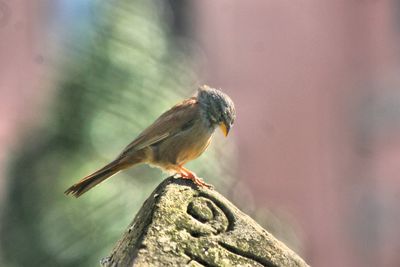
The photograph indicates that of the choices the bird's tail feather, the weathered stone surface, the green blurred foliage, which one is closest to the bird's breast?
the bird's tail feather

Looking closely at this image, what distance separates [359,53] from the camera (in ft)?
57.6

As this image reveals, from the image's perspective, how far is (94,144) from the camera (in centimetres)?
872

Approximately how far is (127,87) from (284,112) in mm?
7523

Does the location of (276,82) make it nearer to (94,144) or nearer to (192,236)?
(94,144)

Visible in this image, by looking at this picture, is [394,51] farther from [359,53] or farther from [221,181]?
[221,181]

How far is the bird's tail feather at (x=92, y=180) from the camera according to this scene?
14.4 feet

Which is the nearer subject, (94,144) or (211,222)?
(211,222)

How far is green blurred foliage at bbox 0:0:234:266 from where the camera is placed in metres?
8.37

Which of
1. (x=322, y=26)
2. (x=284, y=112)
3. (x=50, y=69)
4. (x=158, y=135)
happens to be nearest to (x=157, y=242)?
(x=158, y=135)

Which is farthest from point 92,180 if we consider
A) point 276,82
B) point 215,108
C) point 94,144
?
point 276,82

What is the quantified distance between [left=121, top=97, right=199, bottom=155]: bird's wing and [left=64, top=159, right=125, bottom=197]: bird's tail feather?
0.35 feet

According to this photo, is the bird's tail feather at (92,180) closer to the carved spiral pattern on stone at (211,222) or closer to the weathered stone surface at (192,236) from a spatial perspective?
the weathered stone surface at (192,236)

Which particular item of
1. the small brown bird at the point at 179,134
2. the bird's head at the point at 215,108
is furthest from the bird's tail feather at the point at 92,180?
the bird's head at the point at 215,108

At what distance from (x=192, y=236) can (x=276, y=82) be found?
13.5 metres
